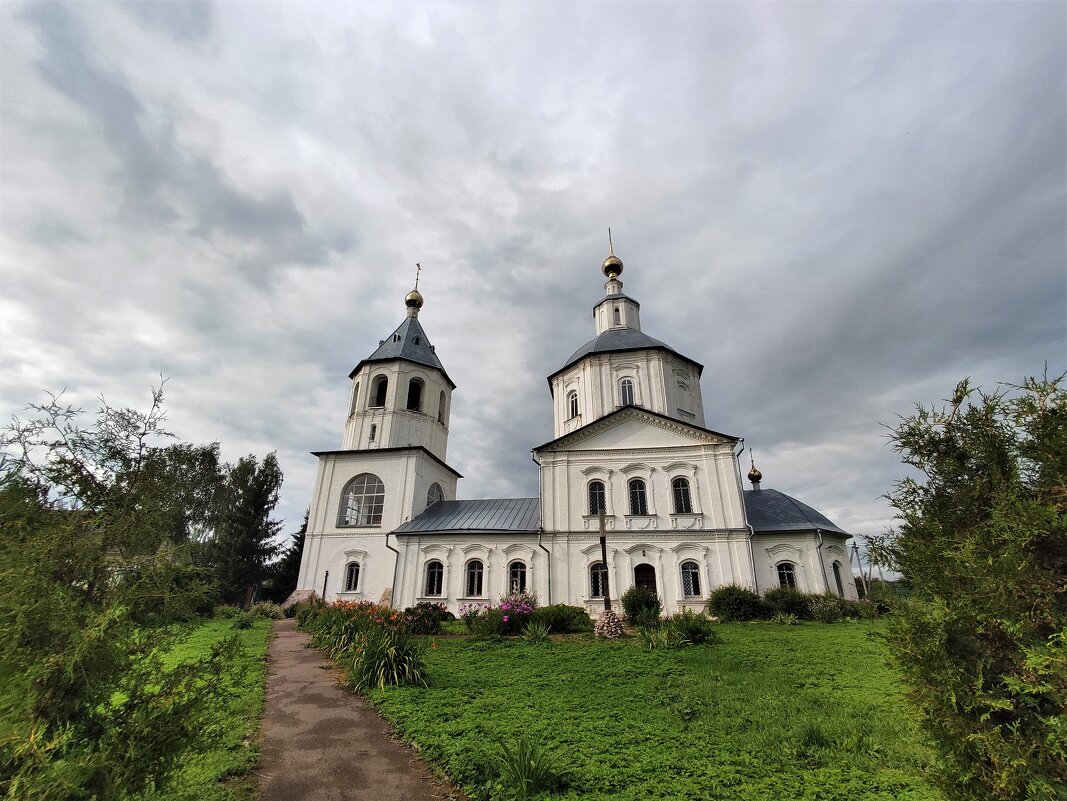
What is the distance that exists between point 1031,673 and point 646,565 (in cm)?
1745

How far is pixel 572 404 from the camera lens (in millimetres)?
26297

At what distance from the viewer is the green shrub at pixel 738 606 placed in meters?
17.8

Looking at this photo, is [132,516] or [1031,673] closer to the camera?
[1031,673]

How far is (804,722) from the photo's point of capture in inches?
247

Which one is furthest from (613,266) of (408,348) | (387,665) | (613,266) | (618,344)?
(387,665)

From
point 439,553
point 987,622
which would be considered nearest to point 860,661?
point 987,622

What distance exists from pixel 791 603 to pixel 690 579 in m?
3.64

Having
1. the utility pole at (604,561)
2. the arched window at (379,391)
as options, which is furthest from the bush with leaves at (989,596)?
the arched window at (379,391)

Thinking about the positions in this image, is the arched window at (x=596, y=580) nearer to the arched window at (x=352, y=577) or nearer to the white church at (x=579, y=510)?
the white church at (x=579, y=510)

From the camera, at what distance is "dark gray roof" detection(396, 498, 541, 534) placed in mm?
22266

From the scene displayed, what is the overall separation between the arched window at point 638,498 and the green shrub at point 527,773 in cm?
1636

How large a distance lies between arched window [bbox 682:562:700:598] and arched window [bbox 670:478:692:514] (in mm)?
2154

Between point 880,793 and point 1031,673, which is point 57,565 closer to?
point 1031,673

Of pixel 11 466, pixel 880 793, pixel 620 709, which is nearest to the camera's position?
pixel 11 466
